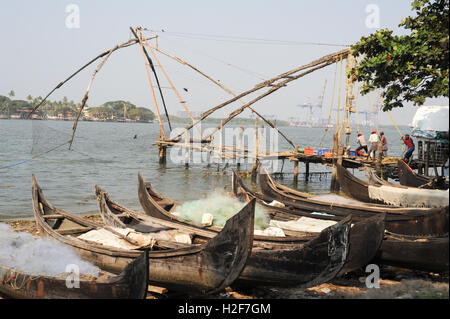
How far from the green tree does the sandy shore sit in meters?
3.58

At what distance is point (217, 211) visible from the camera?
991cm

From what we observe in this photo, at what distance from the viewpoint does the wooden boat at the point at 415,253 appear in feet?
21.8

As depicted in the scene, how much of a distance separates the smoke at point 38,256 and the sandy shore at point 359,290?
59.1 inches

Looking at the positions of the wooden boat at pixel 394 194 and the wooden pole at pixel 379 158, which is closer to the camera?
the wooden boat at pixel 394 194

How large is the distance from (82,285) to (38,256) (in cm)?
189

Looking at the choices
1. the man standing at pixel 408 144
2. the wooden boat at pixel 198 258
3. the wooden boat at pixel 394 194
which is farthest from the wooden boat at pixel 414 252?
the man standing at pixel 408 144

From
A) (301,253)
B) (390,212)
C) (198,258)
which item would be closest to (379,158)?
(390,212)

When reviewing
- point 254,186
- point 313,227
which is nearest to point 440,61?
point 313,227

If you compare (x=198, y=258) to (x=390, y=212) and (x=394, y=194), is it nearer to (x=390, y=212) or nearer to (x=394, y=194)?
(x=390, y=212)

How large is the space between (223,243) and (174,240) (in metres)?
2.22

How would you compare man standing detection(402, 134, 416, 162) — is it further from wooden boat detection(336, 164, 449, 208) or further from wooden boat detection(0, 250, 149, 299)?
wooden boat detection(0, 250, 149, 299)

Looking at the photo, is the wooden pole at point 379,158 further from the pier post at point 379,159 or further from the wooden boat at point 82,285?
the wooden boat at point 82,285

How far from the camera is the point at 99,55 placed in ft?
60.6
